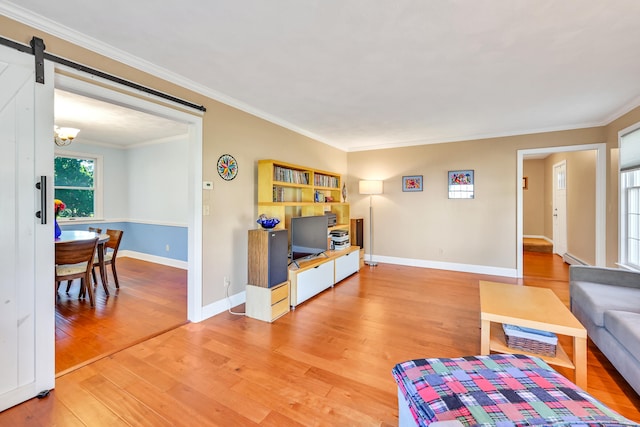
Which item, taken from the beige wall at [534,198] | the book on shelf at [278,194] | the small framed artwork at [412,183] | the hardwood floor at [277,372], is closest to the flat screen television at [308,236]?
the book on shelf at [278,194]

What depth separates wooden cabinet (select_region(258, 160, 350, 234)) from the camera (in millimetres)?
3455

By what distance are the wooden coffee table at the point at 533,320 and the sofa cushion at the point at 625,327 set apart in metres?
0.27

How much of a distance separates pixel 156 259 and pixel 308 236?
11.4ft

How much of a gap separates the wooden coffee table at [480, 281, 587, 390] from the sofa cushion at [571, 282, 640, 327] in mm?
289

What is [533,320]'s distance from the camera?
184 centimetres

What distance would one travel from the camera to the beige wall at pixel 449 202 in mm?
4617

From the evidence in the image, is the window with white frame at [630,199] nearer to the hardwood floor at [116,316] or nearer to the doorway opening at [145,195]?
the doorway opening at [145,195]

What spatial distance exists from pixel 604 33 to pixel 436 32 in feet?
3.77

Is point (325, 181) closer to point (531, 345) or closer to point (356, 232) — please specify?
point (356, 232)

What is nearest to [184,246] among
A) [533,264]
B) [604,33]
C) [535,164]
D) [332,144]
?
[332,144]

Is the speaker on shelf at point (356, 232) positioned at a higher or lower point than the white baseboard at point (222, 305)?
higher

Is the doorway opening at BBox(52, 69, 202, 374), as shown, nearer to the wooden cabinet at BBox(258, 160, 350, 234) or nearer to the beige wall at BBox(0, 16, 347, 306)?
the beige wall at BBox(0, 16, 347, 306)

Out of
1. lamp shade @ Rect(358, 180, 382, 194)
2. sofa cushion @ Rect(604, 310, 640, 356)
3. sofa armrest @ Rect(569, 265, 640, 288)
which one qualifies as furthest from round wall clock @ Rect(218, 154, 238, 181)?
sofa armrest @ Rect(569, 265, 640, 288)

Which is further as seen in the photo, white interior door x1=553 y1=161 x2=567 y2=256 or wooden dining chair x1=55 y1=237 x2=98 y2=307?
→ white interior door x1=553 y1=161 x2=567 y2=256
